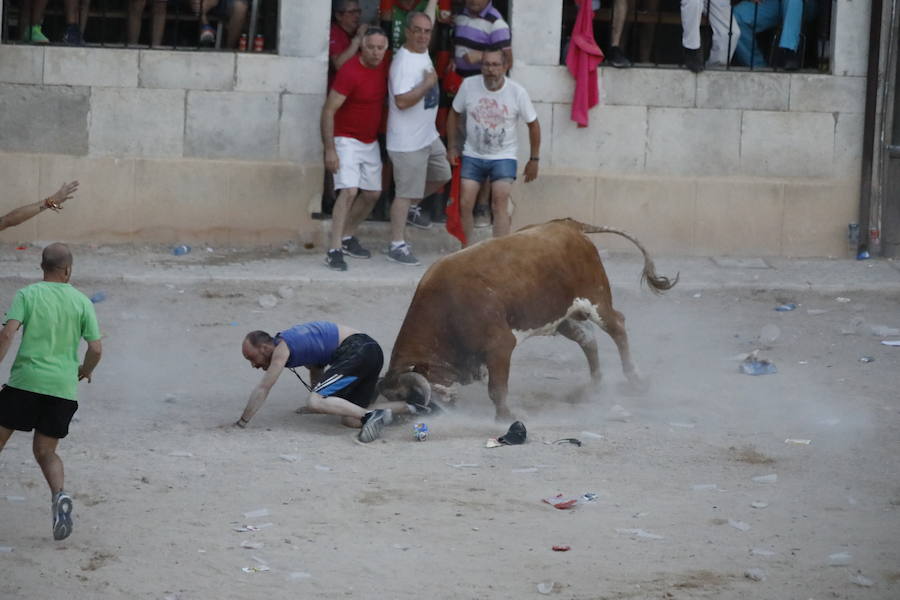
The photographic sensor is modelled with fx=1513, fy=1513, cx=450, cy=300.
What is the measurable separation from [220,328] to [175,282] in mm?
955

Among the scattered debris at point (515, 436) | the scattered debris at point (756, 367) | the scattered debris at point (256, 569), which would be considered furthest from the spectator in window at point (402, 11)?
the scattered debris at point (256, 569)

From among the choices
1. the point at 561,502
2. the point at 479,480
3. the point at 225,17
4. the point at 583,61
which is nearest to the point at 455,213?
the point at 583,61

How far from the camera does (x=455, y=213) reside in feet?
40.9

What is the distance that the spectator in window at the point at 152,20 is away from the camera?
40.8ft

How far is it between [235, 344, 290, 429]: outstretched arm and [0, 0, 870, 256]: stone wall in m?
4.43

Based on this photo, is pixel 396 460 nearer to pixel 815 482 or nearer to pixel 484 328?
pixel 484 328

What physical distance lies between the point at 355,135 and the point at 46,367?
594cm

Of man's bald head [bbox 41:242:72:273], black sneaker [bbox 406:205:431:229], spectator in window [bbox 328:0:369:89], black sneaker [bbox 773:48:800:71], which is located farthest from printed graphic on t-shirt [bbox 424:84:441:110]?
man's bald head [bbox 41:242:72:273]

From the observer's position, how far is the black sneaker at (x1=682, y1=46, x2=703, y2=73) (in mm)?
12898

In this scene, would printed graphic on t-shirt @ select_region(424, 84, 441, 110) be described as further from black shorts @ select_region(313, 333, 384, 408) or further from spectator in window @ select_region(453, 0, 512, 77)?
black shorts @ select_region(313, 333, 384, 408)

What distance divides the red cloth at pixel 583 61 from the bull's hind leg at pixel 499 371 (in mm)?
4341

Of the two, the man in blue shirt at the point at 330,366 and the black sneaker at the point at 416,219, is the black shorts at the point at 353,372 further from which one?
the black sneaker at the point at 416,219

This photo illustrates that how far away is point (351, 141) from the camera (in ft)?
Answer: 40.3

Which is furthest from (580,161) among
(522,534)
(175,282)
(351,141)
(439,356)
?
(522,534)
